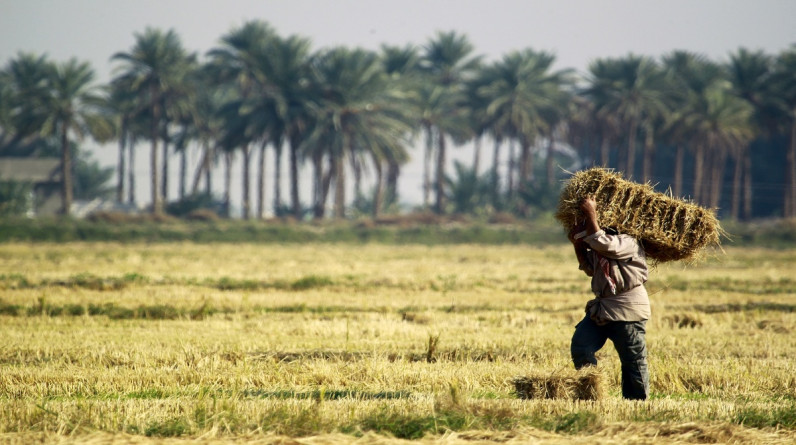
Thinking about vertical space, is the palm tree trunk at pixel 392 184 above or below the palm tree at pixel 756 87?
below

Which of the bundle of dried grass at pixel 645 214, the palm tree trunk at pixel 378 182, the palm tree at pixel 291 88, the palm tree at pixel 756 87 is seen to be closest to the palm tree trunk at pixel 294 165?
the palm tree at pixel 291 88

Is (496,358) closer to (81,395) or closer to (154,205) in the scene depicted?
(81,395)

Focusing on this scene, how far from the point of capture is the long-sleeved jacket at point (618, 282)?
8.23 m

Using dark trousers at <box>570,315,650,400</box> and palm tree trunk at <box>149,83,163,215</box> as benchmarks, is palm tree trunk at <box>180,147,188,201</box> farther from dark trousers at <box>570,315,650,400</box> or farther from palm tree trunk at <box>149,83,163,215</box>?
dark trousers at <box>570,315,650,400</box>

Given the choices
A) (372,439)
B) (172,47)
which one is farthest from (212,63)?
(372,439)

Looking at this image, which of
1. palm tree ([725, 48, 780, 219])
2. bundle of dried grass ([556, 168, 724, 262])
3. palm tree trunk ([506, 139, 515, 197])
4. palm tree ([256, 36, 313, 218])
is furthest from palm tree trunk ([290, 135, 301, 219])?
bundle of dried grass ([556, 168, 724, 262])

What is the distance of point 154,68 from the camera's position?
221ft

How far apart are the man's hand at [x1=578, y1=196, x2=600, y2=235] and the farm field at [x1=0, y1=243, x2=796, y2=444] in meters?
1.30

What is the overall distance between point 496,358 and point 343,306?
22.1 ft

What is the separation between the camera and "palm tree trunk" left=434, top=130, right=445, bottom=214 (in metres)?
69.6

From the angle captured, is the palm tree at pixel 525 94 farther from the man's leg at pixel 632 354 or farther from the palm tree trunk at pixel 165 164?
the man's leg at pixel 632 354

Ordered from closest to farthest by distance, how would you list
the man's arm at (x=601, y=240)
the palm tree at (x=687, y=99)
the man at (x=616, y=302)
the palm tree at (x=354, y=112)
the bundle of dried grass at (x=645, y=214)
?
the man's arm at (x=601, y=240) < the man at (x=616, y=302) < the bundle of dried grass at (x=645, y=214) < the palm tree at (x=354, y=112) < the palm tree at (x=687, y=99)

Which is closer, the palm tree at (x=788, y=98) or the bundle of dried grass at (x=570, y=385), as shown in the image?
the bundle of dried grass at (x=570, y=385)

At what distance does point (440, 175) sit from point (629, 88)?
14.3 meters
